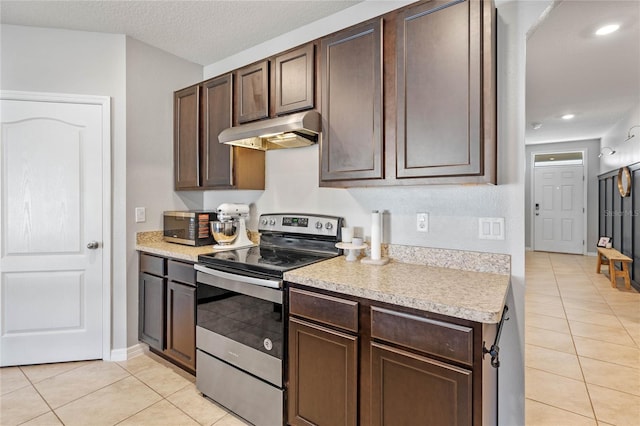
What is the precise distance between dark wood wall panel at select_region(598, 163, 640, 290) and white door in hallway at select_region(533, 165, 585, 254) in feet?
1.38

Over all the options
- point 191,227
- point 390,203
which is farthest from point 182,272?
point 390,203

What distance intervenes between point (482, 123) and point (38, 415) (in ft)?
9.54

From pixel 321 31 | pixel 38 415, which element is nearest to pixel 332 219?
pixel 321 31

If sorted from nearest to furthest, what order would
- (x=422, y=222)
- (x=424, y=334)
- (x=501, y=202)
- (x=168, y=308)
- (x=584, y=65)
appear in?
1. (x=424, y=334)
2. (x=501, y=202)
3. (x=422, y=222)
4. (x=168, y=308)
5. (x=584, y=65)

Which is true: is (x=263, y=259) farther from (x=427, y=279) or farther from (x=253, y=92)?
(x=253, y=92)

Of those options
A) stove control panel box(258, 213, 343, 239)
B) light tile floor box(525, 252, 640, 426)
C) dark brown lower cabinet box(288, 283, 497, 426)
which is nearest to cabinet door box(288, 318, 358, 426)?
dark brown lower cabinet box(288, 283, 497, 426)

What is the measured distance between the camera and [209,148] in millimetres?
Result: 2631

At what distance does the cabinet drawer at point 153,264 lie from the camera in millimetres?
Result: 2424

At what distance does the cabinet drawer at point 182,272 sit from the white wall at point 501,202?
3.22 feet

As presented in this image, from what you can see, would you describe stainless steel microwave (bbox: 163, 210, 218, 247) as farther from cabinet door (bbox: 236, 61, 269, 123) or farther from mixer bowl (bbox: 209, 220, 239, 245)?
cabinet door (bbox: 236, 61, 269, 123)

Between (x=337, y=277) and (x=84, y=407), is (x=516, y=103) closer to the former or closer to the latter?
(x=337, y=277)

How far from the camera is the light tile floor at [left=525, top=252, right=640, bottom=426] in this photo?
196cm

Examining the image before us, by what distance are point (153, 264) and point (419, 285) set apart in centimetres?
206

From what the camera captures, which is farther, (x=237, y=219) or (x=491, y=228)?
(x=237, y=219)
